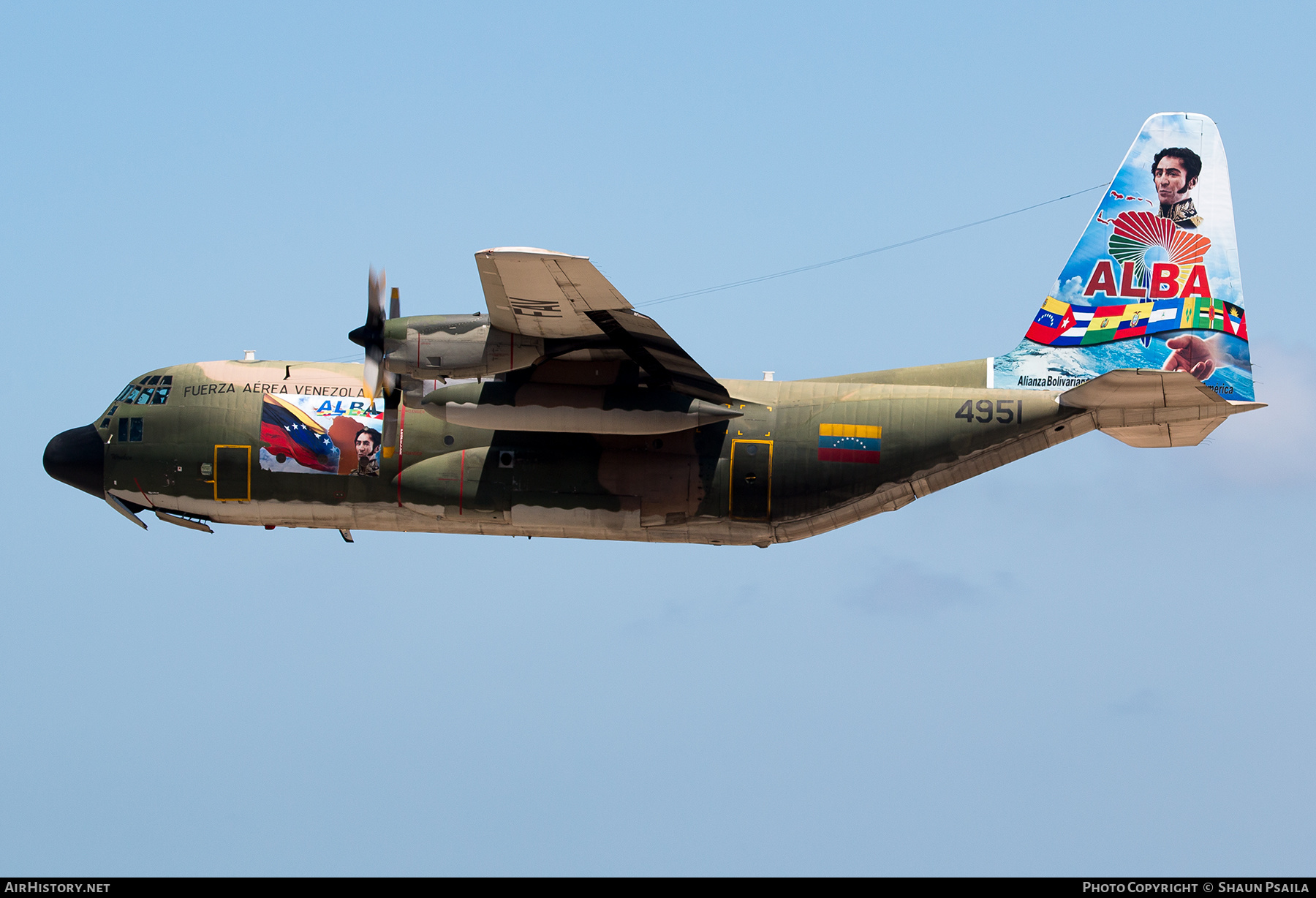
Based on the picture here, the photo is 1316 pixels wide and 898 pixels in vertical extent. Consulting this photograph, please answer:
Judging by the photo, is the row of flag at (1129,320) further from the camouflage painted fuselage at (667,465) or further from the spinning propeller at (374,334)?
the spinning propeller at (374,334)

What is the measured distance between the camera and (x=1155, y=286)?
29.7 metres

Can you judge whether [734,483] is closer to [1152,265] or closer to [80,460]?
[1152,265]

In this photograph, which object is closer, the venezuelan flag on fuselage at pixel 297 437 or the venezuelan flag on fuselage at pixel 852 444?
the venezuelan flag on fuselage at pixel 852 444

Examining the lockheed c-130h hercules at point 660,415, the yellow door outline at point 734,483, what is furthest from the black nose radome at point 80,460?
the yellow door outline at point 734,483

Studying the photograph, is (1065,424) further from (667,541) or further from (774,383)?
(667,541)

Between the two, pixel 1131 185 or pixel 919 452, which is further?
pixel 1131 185

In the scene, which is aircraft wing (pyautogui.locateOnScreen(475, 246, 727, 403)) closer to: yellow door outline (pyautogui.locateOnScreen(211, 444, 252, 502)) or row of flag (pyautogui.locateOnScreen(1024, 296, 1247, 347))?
yellow door outline (pyautogui.locateOnScreen(211, 444, 252, 502))

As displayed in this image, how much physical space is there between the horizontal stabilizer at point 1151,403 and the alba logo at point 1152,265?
2.39 m

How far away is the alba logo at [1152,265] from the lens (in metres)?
29.6

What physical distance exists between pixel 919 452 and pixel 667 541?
4.58 m

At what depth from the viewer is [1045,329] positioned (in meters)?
29.9

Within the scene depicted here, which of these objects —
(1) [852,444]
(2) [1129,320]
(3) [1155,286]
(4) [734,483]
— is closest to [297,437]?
(4) [734,483]

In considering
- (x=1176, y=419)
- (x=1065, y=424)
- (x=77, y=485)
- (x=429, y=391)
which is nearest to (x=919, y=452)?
(x=1065, y=424)

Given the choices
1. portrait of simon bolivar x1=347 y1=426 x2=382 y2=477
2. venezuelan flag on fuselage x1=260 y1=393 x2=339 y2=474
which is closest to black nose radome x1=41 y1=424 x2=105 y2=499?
venezuelan flag on fuselage x1=260 y1=393 x2=339 y2=474
